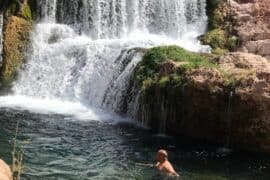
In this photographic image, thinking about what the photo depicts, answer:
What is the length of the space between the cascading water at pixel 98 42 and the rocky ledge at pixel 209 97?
2558mm

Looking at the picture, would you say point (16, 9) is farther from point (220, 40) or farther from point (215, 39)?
point (220, 40)

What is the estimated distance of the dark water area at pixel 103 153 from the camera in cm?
1525

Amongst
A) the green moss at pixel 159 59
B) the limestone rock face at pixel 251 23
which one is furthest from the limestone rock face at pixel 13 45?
the limestone rock face at pixel 251 23

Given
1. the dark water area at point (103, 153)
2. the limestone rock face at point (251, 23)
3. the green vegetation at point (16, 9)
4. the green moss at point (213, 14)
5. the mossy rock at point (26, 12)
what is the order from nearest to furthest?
the dark water area at point (103, 153), the limestone rock face at point (251, 23), the green vegetation at point (16, 9), the mossy rock at point (26, 12), the green moss at point (213, 14)

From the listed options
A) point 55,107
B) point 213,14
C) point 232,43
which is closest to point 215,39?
point 232,43

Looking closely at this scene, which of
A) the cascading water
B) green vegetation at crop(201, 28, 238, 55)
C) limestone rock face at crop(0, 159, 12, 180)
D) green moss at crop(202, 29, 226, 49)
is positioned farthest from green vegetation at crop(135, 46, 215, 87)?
limestone rock face at crop(0, 159, 12, 180)

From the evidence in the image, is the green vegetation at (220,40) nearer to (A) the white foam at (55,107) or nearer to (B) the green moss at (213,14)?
(B) the green moss at (213,14)

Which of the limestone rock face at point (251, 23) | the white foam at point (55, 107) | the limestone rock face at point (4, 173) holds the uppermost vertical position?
the limestone rock face at point (251, 23)

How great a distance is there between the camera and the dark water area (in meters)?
15.2

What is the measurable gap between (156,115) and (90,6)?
9.78 metres

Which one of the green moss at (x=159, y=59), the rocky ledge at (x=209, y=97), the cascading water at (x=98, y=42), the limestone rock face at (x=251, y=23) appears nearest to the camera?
the rocky ledge at (x=209, y=97)

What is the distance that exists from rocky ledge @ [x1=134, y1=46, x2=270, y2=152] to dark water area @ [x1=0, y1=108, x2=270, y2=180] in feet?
1.61

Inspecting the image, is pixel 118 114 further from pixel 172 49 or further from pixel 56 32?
pixel 56 32

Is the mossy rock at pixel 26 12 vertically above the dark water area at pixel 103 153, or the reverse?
the mossy rock at pixel 26 12
